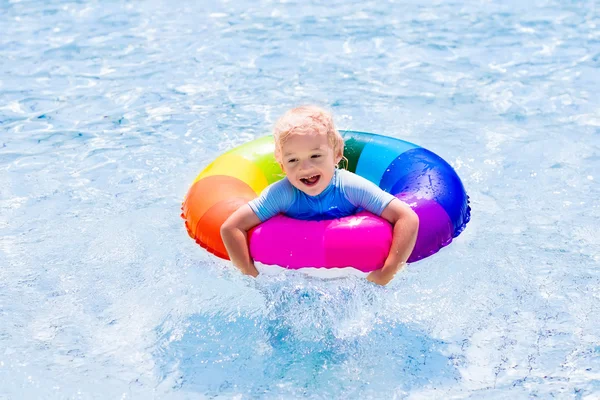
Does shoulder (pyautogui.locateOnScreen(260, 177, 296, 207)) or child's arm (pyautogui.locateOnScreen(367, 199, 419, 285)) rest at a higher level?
shoulder (pyautogui.locateOnScreen(260, 177, 296, 207))

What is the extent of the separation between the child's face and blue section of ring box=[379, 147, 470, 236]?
48 cm

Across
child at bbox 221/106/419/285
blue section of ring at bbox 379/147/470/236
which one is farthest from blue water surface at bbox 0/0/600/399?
blue section of ring at bbox 379/147/470/236

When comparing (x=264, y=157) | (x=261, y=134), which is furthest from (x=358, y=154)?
(x=261, y=134)

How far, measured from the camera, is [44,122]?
5.90 meters

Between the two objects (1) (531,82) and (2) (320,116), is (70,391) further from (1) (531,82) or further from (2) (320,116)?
(1) (531,82)

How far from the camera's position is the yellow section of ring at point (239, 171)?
3.93 m

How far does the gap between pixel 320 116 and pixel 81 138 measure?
2834 millimetres

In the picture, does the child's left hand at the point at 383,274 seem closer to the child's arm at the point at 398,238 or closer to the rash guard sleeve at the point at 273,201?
the child's arm at the point at 398,238

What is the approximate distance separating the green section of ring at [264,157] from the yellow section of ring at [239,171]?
0.02 metres

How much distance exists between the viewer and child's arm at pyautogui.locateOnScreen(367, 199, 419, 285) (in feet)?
11.0

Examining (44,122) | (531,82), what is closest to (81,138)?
(44,122)

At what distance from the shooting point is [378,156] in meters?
4.05

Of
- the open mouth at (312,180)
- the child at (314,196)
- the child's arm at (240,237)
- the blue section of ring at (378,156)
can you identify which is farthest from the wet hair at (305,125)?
the blue section of ring at (378,156)

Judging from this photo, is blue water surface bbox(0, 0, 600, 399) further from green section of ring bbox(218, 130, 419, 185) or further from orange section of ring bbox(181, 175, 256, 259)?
green section of ring bbox(218, 130, 419, 185)
